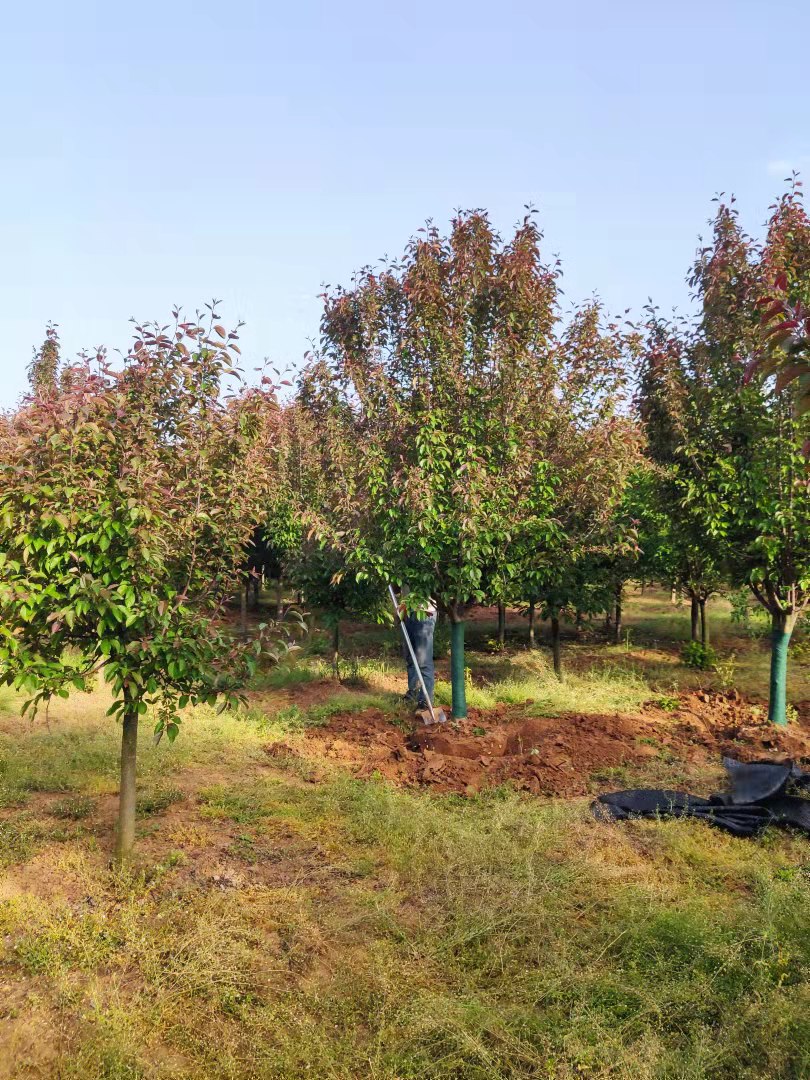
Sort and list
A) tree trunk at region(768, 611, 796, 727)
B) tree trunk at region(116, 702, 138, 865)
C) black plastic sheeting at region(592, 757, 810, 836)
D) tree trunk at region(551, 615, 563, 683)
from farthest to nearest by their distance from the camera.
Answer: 1. tree trunk at region(551, 615, 563, 683)
2. tree trunk at region(768, 611, 796, 727)
3. black plastic sheeting at region(592, 757, 810, 836)
4. tree trunk at region(116, 702, 138, 865)

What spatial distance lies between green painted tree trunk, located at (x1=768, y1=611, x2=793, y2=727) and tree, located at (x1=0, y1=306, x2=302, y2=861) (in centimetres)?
703

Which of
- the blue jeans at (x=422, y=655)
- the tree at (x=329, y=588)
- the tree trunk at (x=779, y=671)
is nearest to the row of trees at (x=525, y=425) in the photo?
the tree trunk at (x=779, y=671)

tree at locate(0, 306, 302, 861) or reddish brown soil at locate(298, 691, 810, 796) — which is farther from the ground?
tree at locate(0, 306, 302, 861)

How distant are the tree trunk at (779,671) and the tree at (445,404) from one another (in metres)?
3.36

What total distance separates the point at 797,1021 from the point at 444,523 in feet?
18.5

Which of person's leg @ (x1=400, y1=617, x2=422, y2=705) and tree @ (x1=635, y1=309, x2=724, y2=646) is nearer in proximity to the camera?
tree @ (x1=635, y1=309, x2=724, y2=646)

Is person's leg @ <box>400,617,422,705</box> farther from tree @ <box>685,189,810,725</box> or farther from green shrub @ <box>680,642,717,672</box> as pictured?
green shrub @ <box>680,642,717,672</box>

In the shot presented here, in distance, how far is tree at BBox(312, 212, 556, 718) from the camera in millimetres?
8320

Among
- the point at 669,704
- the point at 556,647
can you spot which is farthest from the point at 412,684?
the point at 669,704

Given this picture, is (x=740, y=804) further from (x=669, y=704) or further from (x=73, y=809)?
(x=73, y=809)

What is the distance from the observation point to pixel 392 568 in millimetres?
8664

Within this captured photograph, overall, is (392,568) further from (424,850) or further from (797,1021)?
(797,1021)

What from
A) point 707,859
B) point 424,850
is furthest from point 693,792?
point 424,850

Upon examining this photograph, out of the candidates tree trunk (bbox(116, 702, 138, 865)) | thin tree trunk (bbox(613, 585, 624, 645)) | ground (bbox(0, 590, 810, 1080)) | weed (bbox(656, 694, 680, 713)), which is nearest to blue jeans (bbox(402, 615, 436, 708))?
ground (bbox(0, 590, 810, 1080))
